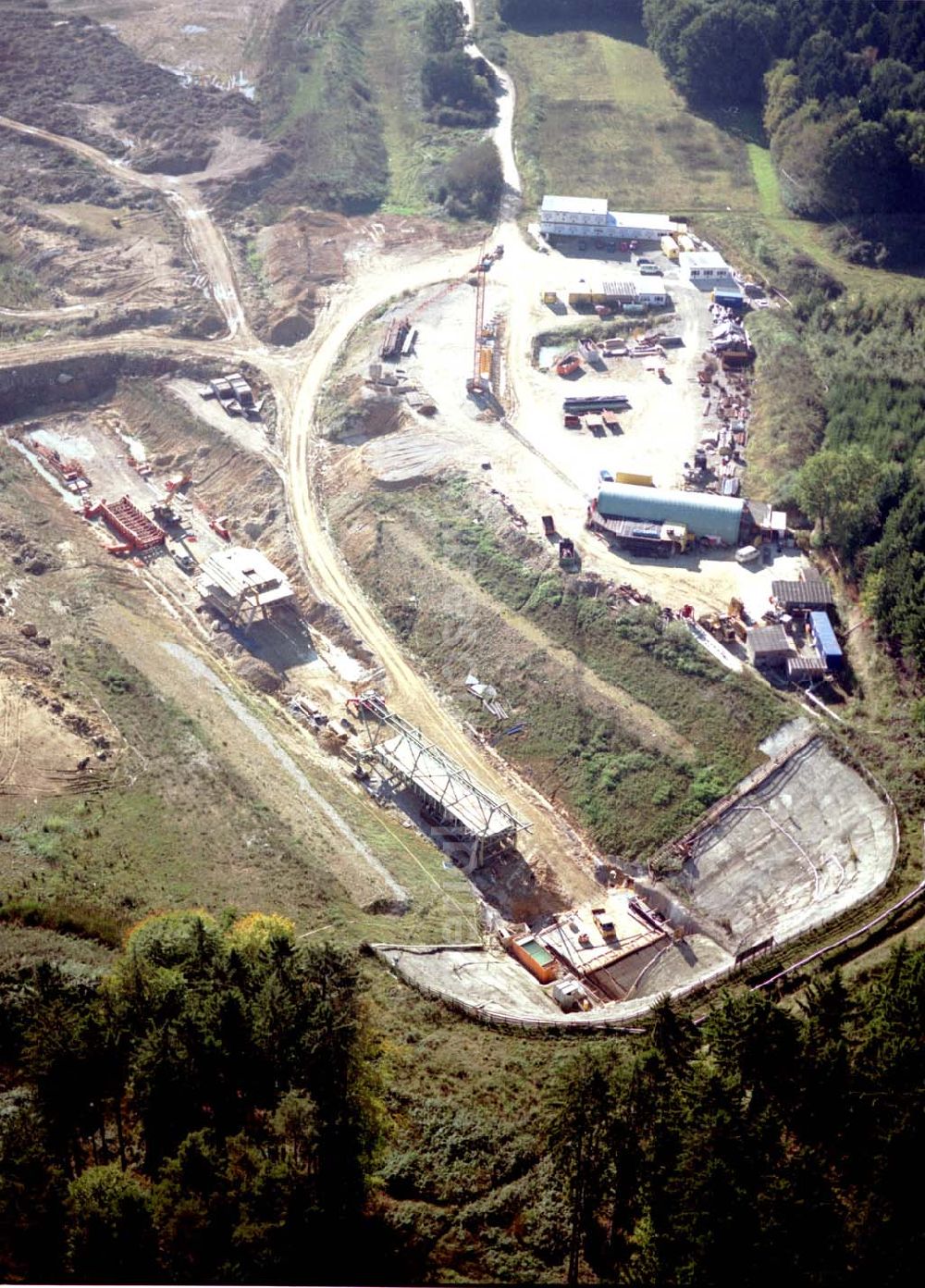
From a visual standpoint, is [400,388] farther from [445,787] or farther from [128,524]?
[445,787]

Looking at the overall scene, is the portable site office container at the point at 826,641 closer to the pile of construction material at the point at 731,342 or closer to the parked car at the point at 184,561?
the pile of construction material at the point at 731,342

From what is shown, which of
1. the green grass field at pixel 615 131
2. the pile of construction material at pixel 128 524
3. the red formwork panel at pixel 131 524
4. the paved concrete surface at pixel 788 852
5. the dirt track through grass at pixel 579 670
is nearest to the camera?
the paved concrete surface at pixel 788 852

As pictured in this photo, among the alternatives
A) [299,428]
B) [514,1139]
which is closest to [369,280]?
[299,428]

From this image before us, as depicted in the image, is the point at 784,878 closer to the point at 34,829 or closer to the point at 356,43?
the point at 34,829

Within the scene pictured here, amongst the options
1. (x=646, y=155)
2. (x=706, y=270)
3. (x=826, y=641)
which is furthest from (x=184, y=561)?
(x=646, y=155)

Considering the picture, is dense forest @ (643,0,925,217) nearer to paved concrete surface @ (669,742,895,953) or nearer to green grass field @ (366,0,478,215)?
green grass field @ (366,0,478,215)

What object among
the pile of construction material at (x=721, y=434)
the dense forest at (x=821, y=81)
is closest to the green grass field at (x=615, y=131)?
the dense forest at (x=821, y=81)
